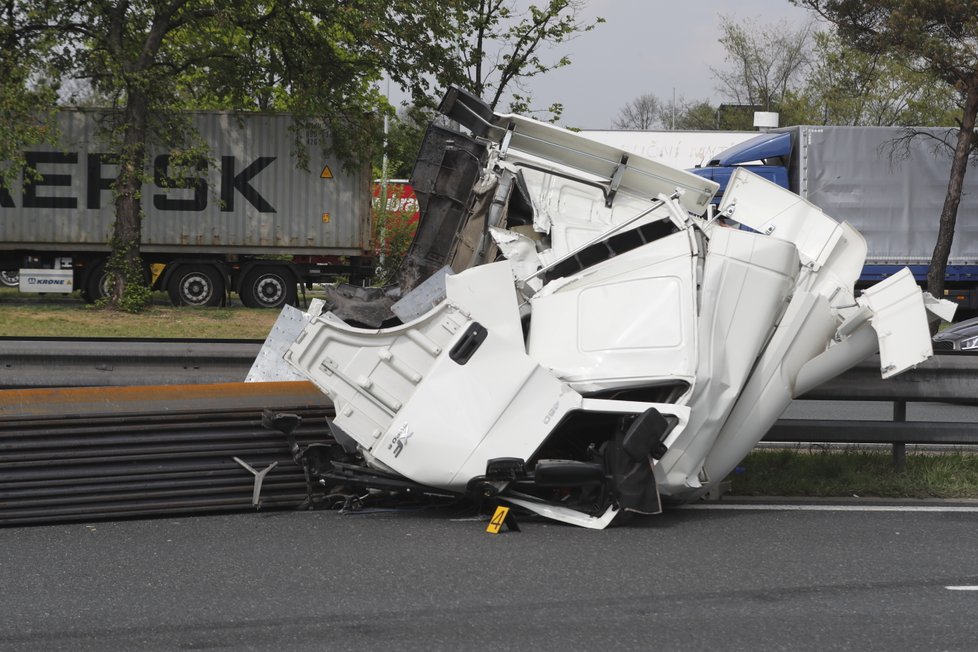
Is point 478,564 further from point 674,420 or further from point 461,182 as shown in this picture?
point 461,182

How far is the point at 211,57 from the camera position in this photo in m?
21.0

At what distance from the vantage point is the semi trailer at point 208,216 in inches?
880

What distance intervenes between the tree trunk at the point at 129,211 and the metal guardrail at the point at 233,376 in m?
14.2

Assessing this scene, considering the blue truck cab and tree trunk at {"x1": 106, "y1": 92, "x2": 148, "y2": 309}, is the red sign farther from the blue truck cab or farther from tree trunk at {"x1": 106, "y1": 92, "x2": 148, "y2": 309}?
the blue truck cab

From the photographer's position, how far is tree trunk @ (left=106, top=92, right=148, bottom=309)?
20.4 m

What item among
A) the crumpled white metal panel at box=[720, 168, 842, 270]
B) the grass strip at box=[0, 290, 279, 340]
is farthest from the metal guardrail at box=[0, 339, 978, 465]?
the grass strip at box=[0, 290, 279, 340]

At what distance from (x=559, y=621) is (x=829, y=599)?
1.16 metres

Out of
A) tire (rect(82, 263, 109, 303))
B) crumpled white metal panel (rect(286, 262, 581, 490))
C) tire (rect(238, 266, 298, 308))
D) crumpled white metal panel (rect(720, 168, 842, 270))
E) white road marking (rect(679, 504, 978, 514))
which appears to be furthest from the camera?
tire (rect(238, 266, 298, 308))

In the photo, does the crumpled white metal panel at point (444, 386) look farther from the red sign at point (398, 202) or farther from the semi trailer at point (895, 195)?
the red sign at point (398, 202)

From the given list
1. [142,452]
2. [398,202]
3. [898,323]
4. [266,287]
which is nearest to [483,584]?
[142,452]

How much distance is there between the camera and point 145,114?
20.5 m

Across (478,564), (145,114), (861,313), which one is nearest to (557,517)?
(478,564)

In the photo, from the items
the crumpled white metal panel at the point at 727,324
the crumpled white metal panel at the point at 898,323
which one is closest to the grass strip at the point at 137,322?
the crumpled white metal panel at the point at 727,324

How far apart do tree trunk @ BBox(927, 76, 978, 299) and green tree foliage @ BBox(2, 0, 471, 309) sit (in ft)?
30.9
